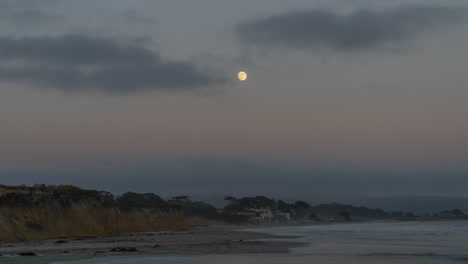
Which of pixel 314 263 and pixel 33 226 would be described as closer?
pixel 314 263

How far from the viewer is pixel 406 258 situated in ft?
112

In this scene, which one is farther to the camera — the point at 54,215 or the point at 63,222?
the point at 63,222

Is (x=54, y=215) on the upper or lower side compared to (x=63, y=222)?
upper

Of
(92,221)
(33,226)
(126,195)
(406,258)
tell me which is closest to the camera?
(406,258)

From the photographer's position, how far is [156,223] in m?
110

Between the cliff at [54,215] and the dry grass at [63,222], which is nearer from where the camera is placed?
the dry grass at [63,222]

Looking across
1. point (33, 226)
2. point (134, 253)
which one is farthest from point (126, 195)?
point (134, 253)

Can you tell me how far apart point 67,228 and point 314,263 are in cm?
4291

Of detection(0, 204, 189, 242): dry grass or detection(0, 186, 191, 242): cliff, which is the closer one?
detection(0, 204, 189, 242): dry grass

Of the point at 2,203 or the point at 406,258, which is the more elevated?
the point at 2,203

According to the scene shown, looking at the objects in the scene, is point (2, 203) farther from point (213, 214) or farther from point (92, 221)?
point (213, 214)

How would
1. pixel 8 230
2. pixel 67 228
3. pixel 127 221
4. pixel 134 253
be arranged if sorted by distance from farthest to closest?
pixel 127 221 < pixel 67 228 < pixel 8 230 < pixel 134 253

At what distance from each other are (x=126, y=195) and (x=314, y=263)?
159 m

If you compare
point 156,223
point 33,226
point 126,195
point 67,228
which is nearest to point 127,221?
point 156,223
